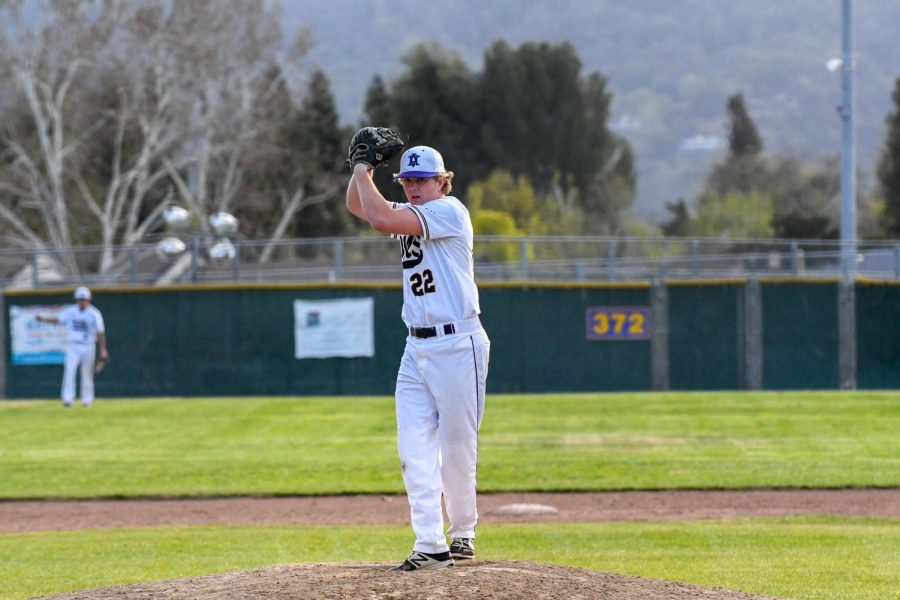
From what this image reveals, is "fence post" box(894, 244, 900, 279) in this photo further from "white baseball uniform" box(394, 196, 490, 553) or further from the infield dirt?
"white baseball uniform" box(394, 196, 490, 553)

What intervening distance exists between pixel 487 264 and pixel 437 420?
21245 millimetres

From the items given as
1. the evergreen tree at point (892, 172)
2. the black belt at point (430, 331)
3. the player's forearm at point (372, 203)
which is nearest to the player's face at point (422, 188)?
the player's forearm at point (372, 203)

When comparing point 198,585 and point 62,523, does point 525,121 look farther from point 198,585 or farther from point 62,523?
point 198,585

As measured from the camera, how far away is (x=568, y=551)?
932 cm

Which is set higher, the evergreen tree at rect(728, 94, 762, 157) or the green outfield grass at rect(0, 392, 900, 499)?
the evergreen tree at rect(728, 94, 762, 157)

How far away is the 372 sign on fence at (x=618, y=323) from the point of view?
2406 cm

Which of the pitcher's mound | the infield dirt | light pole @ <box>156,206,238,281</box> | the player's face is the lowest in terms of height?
the infield dirt

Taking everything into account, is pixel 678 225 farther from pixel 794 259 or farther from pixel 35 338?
pixel 35 338

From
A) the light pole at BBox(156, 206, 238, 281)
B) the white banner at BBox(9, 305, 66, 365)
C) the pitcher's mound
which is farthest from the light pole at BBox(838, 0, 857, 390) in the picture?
the pitcher's mound

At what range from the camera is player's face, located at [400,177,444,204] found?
6.96m

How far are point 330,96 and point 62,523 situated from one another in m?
47.9

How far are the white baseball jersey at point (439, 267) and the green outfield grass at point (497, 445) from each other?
6682mm

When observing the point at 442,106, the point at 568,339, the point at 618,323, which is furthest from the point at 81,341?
the point at 442,106

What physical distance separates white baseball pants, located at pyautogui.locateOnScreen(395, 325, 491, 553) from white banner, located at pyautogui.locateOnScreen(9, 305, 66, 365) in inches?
756
